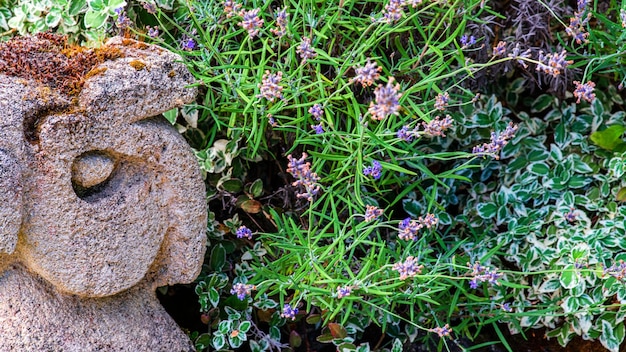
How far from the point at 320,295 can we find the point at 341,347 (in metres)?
0.27

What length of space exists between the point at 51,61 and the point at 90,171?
26 centimetres

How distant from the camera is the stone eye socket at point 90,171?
1.56 meters

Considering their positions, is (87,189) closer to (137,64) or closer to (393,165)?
(137,64)

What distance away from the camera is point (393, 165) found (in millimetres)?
1758

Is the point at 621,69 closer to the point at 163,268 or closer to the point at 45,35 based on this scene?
the point at 163,268

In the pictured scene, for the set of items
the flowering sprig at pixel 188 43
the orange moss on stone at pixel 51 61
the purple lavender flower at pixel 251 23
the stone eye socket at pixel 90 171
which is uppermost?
the purple lavender flower at pixel 251 23

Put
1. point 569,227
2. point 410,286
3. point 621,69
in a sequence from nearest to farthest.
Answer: point 410,286
point 621,69
point 569,227

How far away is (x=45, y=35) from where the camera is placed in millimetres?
1761

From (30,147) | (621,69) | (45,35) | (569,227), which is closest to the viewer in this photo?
(30,147)

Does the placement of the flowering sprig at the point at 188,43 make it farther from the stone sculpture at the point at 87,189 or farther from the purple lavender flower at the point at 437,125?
the purple lavender flower at the point at 437,125

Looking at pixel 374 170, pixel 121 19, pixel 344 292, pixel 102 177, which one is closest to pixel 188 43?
pixel 121 19

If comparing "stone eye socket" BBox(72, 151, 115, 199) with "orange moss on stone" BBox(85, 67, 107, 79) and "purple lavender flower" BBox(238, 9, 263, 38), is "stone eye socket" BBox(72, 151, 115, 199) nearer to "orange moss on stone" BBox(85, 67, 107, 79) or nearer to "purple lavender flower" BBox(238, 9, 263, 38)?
"orange moss on stone" BBox(85, 67, 107, 79)

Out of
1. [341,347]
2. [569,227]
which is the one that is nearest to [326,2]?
[341,347]

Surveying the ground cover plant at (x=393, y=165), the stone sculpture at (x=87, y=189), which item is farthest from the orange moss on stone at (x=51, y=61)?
the ground cover plant at (x=393, y=165)
